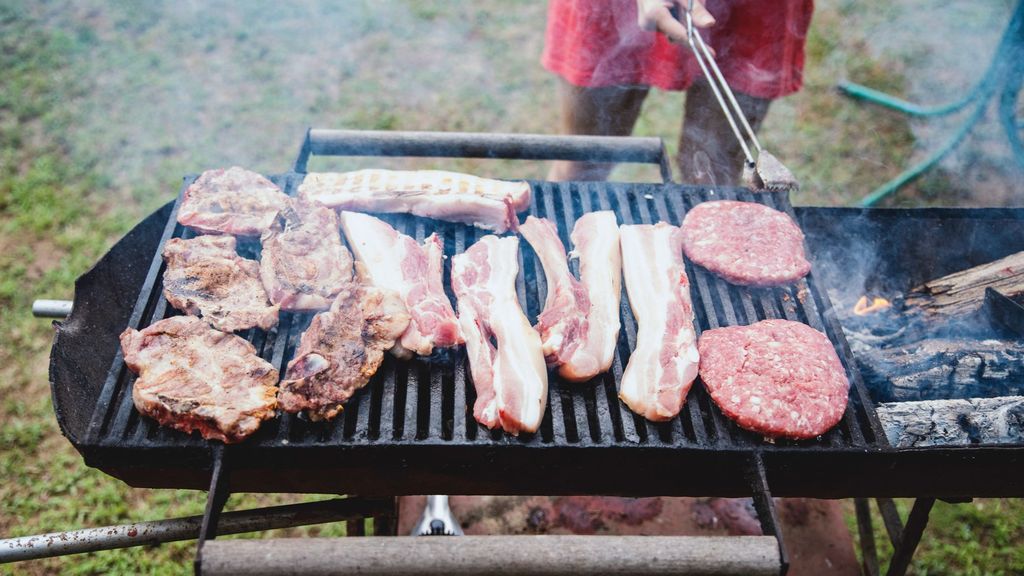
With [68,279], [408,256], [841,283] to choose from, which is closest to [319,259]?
[408,256]

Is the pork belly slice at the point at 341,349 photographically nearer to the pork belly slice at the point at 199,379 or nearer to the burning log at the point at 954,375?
the pork belly slice at the point at 199,379

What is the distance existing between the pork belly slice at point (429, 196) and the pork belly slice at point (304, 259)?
12cm

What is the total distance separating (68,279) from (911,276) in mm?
5598

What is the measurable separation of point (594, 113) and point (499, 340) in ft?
9.37

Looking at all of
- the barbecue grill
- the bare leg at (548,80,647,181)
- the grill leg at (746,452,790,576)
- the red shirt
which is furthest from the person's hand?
the grill leg at (746,452,790,576)

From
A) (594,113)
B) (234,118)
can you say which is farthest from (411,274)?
(234,118)

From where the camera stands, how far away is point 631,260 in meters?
3.07

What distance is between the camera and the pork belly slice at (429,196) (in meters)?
3.16

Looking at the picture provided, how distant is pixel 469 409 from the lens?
253 cm

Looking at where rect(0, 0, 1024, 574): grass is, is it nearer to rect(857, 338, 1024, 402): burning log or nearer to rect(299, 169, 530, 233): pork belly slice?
rect(857, 338, 1024, 402): burning log

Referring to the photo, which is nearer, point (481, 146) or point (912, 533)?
point (912, 533)

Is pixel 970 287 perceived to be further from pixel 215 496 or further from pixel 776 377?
pixel 215 496

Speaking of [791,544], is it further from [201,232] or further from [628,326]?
[201,232]

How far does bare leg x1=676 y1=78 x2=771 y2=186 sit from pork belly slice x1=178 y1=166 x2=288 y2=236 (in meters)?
3.09
